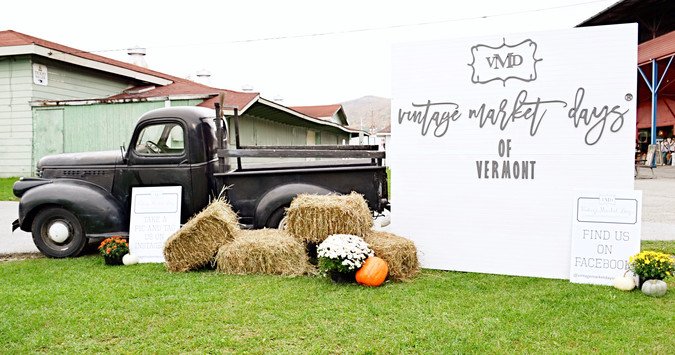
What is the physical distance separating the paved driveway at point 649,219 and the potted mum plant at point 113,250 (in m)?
1.94

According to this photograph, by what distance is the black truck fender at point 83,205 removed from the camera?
6562 mm

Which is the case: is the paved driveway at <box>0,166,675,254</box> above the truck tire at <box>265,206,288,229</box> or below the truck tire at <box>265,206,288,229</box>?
below

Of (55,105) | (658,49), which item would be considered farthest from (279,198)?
(658,49)

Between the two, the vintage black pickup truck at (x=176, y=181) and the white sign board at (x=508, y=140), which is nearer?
the white sign board at (x=508, y=140)

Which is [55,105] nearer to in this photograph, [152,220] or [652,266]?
[152,220]

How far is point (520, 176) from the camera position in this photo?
5578mm

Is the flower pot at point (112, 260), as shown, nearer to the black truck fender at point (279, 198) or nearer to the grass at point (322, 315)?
the grass at point (322, 315)

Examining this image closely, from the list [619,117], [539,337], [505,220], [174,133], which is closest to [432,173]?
[505,220]

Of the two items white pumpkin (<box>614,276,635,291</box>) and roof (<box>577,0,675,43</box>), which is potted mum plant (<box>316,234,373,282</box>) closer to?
white pumpkin (<box>614,276,635,291</box>)

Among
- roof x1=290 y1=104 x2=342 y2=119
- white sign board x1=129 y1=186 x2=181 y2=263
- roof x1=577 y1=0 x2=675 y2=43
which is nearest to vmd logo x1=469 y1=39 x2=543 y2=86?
white sign board x1=129 y1=186 x2=181 y2=263

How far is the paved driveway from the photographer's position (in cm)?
771

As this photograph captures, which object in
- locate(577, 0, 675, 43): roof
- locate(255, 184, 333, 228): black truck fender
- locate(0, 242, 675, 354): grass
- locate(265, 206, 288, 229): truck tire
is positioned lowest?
locate(0, 242, 675, 354): grass

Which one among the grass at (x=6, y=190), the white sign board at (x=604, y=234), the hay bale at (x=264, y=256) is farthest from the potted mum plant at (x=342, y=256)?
the grass at (x=6, y=190)

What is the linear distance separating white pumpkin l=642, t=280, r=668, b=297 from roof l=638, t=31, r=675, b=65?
18.2 m
